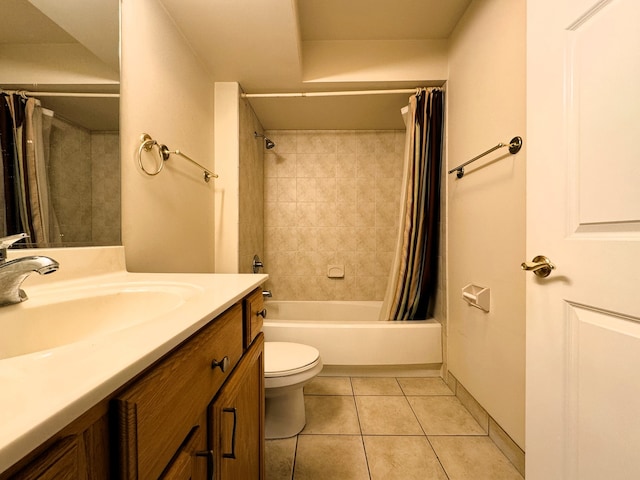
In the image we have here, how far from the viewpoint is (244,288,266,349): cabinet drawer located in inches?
31.8

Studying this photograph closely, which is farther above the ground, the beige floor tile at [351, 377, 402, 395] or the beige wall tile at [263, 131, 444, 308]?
the beige wall tile at [263, 131, 444, 308]

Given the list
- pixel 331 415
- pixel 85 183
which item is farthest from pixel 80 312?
pixel 331 415

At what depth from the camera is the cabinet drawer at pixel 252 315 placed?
Result: 0.81m

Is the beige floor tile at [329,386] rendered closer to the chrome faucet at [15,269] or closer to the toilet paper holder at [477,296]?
the toilet paper holder at [477,296]

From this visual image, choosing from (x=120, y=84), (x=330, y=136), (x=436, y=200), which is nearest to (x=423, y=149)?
(x=436, y=200)

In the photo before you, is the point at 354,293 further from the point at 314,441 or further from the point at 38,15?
the point at 38,15

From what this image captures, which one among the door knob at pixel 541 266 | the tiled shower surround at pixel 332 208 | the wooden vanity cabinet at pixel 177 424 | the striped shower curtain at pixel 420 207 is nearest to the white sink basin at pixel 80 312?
the wooden vanity cabinet at pixel 177 424

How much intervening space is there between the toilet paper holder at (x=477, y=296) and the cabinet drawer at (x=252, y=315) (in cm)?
110

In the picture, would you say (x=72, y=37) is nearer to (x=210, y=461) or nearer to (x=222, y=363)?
(x=222, y=363)

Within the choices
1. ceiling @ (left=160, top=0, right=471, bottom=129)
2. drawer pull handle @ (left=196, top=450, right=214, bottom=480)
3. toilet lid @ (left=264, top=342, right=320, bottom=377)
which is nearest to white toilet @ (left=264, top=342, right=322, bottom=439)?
toilet lid @ (left=264, top=342, right=320, bottom=377)

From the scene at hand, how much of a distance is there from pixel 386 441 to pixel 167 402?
1.34 metres

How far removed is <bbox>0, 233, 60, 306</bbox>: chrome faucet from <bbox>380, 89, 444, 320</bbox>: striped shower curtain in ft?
6.15

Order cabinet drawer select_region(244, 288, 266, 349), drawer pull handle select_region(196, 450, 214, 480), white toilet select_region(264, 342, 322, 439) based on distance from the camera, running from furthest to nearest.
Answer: white toilet select_region(264, 342, 322, 439) < cabinet drawer select_region(244, 288, 266, 349) < drawer pull handle select_region(196, 450, 214, 480)

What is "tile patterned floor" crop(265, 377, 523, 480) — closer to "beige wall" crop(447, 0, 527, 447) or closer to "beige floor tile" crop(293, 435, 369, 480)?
"beige floor tile" crop(293, 435, 369, 480)
